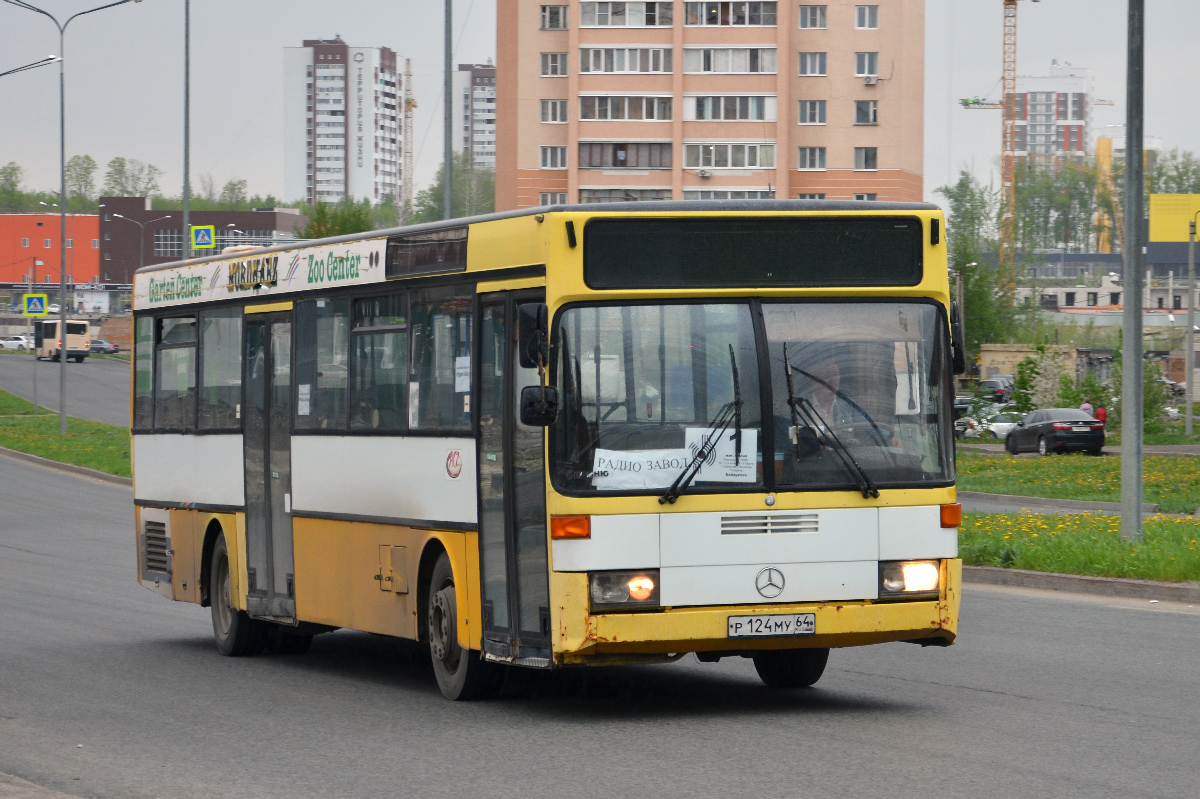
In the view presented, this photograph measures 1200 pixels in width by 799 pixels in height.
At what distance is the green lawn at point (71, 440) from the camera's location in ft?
141

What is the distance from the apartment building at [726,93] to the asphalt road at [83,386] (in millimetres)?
25186

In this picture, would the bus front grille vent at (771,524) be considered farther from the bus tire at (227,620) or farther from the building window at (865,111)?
the building window at (865,111)

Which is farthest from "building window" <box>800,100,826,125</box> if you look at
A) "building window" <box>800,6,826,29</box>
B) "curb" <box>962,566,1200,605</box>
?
"curb" <box>962,566,1200,605</box>

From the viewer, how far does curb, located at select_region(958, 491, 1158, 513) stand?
2968cm

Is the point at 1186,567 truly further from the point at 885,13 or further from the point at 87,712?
the point at 885,13

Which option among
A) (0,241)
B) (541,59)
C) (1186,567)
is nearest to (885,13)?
(541,59)

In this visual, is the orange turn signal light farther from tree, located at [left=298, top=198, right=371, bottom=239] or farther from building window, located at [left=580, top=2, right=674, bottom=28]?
building window, located at [left=580, top=2, right=674, bottom=28]

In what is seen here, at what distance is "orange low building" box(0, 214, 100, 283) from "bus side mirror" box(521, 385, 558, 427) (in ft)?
542

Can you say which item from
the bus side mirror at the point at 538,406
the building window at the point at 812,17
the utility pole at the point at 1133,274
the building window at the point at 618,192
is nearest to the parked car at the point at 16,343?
the building window at the point at 618,192

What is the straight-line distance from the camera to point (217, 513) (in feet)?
47.5

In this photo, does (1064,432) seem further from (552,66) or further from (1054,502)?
(552,66)

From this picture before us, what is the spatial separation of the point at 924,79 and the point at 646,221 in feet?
301

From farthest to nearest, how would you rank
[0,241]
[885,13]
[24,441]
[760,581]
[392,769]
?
[0,241]
[885,13]
[24,441]
[760,581]
[392,769]

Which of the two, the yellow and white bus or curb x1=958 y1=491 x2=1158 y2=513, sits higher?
the yellow and white bus
